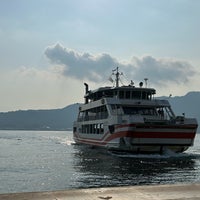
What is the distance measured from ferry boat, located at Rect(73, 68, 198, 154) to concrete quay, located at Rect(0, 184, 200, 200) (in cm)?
2162

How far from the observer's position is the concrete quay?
8.05 meters

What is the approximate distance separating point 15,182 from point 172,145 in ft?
54.8

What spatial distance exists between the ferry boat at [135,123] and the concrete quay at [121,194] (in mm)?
21623

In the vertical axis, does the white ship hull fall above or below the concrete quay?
above

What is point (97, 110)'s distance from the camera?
132 feet

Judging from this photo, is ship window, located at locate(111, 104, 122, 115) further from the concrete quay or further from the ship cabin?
the concrete quay

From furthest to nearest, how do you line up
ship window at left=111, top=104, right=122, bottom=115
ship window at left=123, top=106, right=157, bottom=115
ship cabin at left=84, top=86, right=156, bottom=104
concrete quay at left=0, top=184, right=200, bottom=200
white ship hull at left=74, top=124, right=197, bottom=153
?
ship cabin at left=84, top=86, right=156, bottom=104, ship window at left=123, top=106, right=157, bottom=115, ship window at left=111, top=104, right=122, bottom=115, white ship hull at left=74, top=124, right=197, bottom=153, concrete quay at left=0, top=184, right=200, bottom=200

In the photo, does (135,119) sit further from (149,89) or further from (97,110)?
(97,110)

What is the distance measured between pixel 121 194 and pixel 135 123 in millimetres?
22216

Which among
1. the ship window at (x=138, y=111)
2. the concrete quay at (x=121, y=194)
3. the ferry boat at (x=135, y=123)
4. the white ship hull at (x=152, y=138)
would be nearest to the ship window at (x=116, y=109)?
the ferry boat at (x=135, y=123)

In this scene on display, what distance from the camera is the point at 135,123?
100 ft

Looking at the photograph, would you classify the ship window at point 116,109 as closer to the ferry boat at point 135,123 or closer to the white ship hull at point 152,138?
the ferry boat at point 135,123

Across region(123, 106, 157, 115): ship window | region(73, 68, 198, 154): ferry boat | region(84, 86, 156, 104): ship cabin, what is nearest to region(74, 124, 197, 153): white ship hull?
region(73, 68, 198, 154): ferry boat

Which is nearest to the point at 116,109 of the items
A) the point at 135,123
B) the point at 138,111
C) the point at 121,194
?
the point at 138,111
